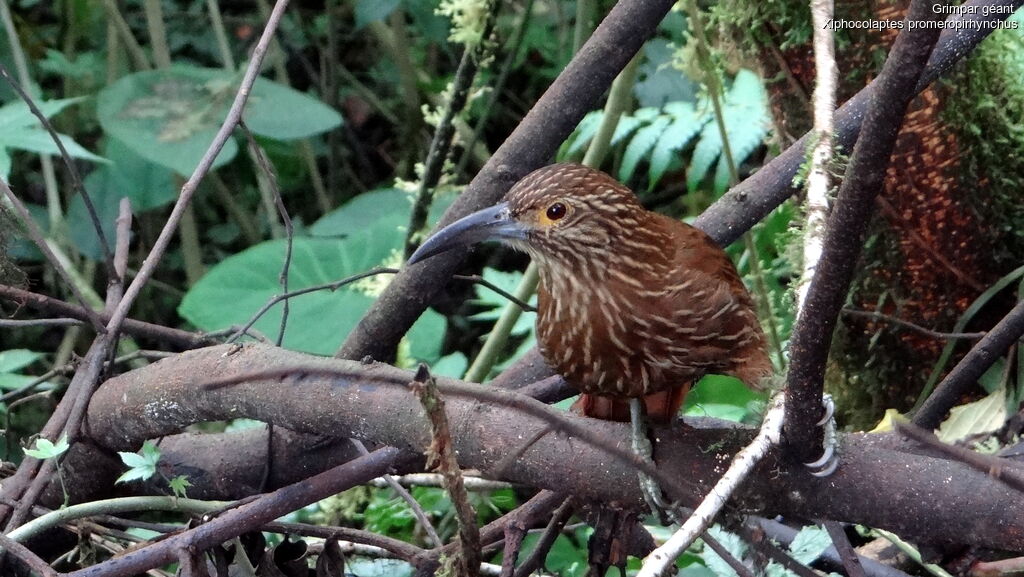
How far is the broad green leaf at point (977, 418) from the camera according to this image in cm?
199

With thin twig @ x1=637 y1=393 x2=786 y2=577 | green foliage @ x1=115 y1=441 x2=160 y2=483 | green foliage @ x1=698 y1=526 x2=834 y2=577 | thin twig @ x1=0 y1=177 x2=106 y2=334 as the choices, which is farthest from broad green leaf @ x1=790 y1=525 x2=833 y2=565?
thin twig @ x1=0 y1=177 x2=106 y2=334

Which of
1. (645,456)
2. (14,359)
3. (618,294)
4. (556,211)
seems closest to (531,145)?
(556,211)

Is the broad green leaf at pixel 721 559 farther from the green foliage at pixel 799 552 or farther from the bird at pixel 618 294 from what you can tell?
the bird at pixel 618 294

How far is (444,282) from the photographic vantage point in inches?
75.8

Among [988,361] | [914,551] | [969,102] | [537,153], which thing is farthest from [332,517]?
[969,102]

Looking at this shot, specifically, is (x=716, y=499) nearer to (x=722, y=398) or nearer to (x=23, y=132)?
(x=722, y=398)

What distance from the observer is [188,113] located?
12.1ft

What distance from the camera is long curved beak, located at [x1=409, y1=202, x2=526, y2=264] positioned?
1663mm

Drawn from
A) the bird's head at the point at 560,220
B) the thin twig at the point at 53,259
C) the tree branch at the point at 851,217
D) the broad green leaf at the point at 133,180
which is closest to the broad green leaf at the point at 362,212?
the broad green leaf at the point at 133,180

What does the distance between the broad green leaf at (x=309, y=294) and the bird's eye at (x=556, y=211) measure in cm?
126

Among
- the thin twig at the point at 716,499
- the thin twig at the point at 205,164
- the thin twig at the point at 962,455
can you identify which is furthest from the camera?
the thin twig at the point at 205,164

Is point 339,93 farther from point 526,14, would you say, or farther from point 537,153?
Result: point 537,153

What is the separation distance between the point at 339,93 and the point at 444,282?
3.25 m

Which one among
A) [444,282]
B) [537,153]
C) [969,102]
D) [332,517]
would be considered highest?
[969,102]
